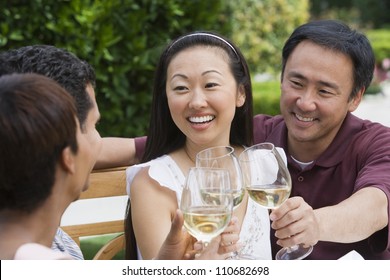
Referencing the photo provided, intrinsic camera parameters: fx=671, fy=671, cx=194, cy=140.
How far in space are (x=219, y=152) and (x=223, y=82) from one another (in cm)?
53

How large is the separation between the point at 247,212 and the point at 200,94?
54 cm

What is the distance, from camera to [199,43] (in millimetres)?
2779

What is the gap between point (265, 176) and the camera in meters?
2.20

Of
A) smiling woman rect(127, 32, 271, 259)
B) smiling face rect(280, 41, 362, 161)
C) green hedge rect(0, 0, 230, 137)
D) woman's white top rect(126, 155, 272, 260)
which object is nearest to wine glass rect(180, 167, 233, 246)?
smiling woman rect(127, 32, 271, 259)

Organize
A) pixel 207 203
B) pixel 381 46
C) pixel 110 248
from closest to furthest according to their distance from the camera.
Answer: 1. pixel 207 203
2. pixel 110 248
3. pixel 381 46

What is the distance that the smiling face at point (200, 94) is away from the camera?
267 centimetres

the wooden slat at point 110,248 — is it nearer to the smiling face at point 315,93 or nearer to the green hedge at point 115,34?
the smiling face at point 315,93

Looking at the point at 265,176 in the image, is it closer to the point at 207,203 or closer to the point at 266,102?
the point at 207,203

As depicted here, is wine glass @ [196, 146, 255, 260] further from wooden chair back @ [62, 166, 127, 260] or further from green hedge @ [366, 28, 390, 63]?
green hedge @ [366, 28, 390, 63]

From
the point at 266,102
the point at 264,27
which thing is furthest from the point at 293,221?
the point at 264,27

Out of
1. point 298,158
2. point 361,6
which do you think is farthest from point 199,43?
point 361,6

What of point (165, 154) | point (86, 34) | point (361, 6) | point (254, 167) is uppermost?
point (254, 167)

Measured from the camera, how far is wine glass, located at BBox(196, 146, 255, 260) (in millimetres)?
2113
